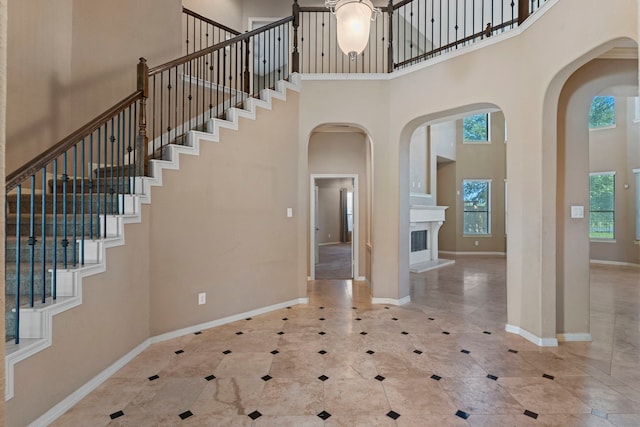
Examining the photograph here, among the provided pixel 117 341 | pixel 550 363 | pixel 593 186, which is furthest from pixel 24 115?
pixel 593 186

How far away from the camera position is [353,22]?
2.80m

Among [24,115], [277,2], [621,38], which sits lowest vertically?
[24,115]

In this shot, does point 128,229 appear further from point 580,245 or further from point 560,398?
point 580,245

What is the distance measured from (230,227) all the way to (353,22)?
2.61 m

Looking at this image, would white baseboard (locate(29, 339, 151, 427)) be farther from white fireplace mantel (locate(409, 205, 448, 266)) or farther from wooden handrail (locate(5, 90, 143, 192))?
white fireplace mantel (locate(409, 205, 448, 266))

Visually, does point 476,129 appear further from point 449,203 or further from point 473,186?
point 449,203

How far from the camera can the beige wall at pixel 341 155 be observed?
237 inches

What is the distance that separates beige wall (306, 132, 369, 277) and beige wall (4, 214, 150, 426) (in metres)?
3.56

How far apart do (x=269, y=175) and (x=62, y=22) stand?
3.05 metres

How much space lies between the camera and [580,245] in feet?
10.6

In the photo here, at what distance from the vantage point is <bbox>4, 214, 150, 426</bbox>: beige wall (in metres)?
1.89

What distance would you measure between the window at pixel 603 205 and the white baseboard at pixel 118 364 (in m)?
8.72

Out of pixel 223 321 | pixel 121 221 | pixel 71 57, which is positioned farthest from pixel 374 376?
pixel 71 57

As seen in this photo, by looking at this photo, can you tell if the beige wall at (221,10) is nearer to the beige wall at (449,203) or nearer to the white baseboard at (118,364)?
the white baseboard at (118,364)
